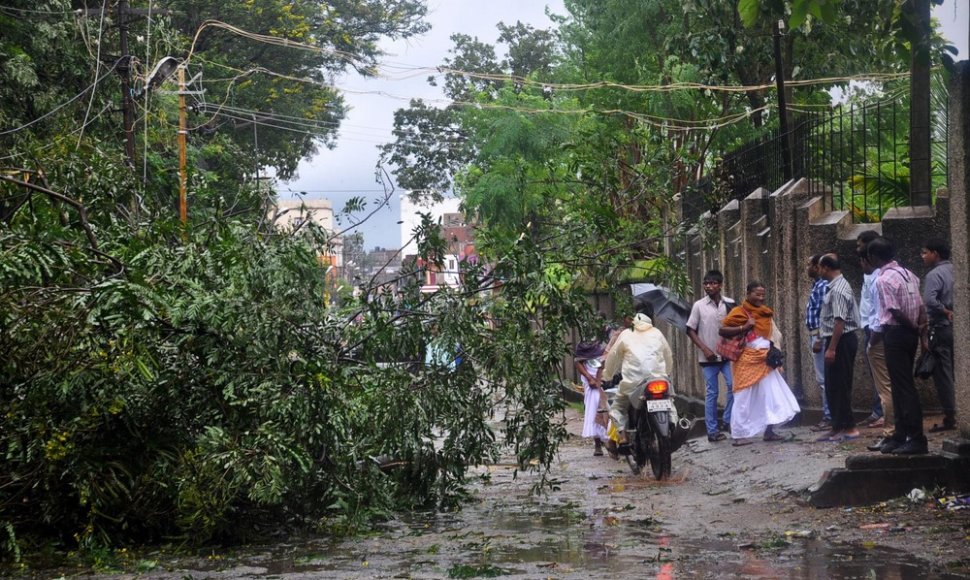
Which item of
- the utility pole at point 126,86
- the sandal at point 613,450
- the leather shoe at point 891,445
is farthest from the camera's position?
the utility pole at point 126,86

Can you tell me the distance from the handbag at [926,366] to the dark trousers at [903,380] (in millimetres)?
1784

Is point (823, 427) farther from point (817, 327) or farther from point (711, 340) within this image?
point (711, 340)

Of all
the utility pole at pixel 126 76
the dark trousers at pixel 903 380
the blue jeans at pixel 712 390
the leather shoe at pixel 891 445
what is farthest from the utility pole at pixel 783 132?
the utility pole at pixel 126 76

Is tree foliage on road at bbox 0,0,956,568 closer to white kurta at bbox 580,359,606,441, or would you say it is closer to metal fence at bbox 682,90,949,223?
metal fence at bbox 682,90,949,223

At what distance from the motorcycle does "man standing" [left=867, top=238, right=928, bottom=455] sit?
274cm

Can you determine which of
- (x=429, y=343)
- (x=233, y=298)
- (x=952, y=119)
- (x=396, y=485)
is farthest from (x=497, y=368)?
(x=952, y=119)

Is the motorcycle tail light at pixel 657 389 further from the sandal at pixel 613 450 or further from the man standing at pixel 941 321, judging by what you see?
the man standing at pixel 941 321

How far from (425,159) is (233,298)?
3515 cm

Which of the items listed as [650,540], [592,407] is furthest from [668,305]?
[650,540]

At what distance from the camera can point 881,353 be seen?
12.4 metres

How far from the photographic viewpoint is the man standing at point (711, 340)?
14.5 metres

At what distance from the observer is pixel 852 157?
14.7 metres

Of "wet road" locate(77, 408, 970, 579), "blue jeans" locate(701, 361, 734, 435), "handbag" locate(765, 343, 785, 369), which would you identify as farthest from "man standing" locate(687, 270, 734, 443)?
"wet road" locate(77, 408, 970, 579)

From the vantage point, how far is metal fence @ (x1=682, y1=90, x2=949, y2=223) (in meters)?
14.4
